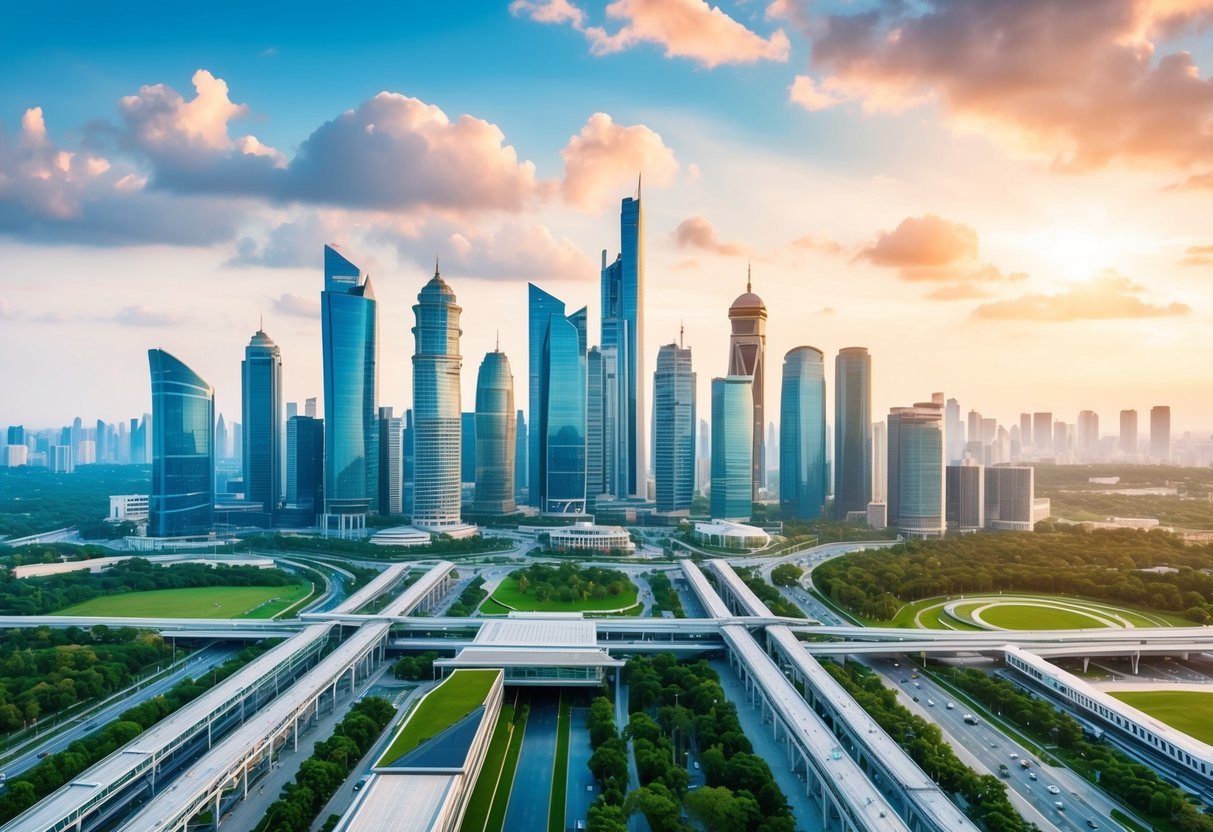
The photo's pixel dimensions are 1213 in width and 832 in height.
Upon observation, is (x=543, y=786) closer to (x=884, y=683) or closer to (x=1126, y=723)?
(x=884, y=683)

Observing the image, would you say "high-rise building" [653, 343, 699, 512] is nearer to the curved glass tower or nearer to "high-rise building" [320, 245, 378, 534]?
"high-rise building" [320, 245, 378, 534]

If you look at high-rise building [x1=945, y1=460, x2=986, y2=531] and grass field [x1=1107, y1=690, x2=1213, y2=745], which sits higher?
high-rise building [x1=945, y1=460, x2=986, y2=531]

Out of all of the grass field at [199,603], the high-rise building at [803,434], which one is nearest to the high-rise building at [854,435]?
the high-rise building at [803,434]

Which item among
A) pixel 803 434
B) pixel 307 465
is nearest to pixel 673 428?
pixel 803 434

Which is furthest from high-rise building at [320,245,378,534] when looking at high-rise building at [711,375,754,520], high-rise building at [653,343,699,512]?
high-rise building at [711,375,754,520]

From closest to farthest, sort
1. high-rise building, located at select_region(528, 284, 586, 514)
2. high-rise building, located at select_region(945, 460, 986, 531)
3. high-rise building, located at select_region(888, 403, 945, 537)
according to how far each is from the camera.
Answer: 1. high-rise building, located at select_region(888, 403, 945, 537)
2. high-rise building, located at select_region(945, 460, 986, 531)
3. high-rise building, located at select_region(528, 284, 586, 514)
